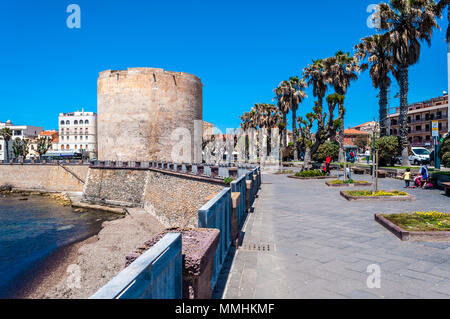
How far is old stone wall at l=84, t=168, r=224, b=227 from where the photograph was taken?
61.7 feet

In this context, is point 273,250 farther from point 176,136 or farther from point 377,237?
point 176,136

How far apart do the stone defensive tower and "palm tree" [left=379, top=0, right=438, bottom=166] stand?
20.9m

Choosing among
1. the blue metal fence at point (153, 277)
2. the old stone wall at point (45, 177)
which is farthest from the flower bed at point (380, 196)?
the old stone wall at point (45, 177)

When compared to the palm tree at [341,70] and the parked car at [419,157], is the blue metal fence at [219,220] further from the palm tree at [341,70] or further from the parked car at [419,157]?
the parked car at [419,157]

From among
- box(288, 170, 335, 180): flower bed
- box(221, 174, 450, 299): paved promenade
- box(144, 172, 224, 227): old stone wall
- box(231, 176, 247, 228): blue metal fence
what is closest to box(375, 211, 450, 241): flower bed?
box(221, 174, 450, 299): paved promenade

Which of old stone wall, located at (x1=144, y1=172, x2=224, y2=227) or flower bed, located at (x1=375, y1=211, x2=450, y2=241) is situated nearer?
flower bed, located at (x1=375, y1=211, x2=450, y2=241)

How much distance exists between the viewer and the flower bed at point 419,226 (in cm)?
559

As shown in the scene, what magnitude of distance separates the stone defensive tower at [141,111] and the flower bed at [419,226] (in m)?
29.0

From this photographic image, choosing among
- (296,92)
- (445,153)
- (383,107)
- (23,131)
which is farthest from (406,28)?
(23,131)

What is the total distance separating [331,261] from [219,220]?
1.85m

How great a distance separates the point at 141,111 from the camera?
109ft

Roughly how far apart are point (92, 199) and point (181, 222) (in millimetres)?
17289

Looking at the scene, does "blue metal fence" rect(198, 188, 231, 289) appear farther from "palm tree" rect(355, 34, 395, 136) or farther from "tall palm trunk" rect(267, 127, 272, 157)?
"tall palm trunk" rect(267, 127, 272, 157)

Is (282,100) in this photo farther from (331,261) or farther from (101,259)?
(331,261)
